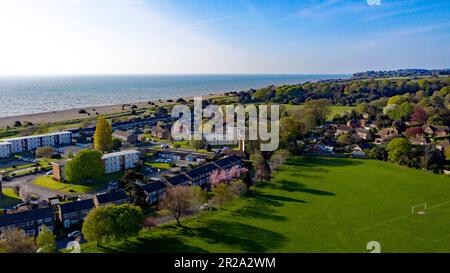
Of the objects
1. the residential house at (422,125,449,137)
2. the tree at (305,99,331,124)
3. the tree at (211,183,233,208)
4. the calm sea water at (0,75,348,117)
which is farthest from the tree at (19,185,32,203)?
the calm sea water at (0,75,348,117)

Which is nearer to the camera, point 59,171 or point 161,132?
point 59,171

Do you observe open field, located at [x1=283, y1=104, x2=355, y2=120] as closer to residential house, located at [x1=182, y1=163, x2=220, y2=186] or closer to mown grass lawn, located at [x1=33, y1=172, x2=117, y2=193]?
residential house, located at [x1=182, y1=163, x2=220, y2=186]

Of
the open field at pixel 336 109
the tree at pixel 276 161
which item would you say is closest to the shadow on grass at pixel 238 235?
the tree at pixel 276 161

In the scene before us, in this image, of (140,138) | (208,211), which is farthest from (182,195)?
(140,138)

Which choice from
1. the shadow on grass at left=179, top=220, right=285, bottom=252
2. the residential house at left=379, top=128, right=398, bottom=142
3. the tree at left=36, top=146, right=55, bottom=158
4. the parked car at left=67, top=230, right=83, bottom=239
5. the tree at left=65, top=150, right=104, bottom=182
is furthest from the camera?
the residential house at left=379, top=128, right=398, bottom=142

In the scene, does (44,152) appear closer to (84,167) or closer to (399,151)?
(84,167)

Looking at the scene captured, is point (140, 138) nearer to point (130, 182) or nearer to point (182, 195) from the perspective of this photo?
point (130, 182)

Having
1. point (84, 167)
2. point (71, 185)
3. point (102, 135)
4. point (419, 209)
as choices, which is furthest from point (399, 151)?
point (102, 135)

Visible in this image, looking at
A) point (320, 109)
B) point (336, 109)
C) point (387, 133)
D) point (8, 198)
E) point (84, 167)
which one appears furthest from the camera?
point (336, 109)
